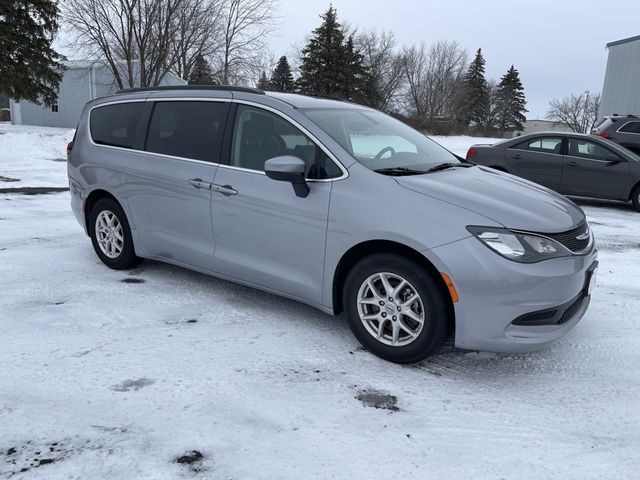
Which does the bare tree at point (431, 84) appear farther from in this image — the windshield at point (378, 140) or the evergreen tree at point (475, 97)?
the windshield at point (378, 140)

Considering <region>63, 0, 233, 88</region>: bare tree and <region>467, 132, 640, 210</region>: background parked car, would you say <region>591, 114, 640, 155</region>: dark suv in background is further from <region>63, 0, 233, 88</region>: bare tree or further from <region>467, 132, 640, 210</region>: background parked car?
<region>63, 0, 233, 88</region>: bare tree

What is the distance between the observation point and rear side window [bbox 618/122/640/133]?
1280 cm

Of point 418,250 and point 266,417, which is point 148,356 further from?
point 418,250

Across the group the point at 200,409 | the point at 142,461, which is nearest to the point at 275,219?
the point at 200,409

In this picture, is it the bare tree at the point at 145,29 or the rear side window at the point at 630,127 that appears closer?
the rear side window at the point at 630,127

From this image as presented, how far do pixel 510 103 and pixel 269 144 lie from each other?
236ft

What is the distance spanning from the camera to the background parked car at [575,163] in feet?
31.7

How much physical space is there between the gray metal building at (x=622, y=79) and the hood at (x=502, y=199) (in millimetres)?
24192

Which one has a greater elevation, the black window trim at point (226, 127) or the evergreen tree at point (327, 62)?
the evergreen tree at point (327, 62)

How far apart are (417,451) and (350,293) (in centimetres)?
117

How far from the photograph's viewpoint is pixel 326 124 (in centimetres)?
385

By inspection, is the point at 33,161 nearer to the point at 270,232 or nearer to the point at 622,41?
the point at 270,232

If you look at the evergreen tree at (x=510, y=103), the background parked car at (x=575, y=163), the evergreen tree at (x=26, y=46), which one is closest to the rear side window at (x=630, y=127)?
the background parked car at (x=575, y=163)

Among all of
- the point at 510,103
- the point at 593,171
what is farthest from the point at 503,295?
the point at 510,103
